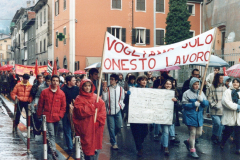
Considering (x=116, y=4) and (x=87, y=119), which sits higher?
(x=116, y=4)

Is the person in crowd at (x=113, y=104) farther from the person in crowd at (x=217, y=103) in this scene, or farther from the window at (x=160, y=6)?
the window at (x=160, y=6)

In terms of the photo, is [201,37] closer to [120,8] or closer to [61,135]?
[61,135]

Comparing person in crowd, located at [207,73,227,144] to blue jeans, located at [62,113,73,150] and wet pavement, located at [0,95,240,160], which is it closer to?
wet pavement, located at [0,95,240,160]

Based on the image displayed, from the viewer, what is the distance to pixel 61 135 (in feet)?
32.1

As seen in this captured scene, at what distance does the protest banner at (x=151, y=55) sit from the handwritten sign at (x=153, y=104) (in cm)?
103

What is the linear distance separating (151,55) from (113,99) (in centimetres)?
181

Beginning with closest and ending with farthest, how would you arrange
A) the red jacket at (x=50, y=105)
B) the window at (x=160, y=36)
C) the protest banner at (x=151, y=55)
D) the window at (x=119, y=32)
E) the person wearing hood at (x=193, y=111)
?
the protest banner at (x=151, y=55) → the red jacket at (x=50, y=105) → the person wearing hood at (x=193, y=111) → the window at (x=119, y=32) → the window at (x=160, y=36)

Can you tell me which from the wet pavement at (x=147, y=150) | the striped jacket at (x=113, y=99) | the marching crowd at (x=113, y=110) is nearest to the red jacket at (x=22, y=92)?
the marching crowd at (x=113, y=110)

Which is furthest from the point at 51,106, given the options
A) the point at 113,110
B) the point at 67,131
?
the point at 113,110

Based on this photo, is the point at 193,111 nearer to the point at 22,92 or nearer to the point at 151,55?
the point at 151,55

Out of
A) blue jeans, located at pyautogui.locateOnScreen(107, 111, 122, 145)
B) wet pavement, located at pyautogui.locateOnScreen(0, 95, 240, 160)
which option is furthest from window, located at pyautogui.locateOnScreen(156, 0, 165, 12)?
blue jeans, located at pyautogui.locateOnScreen(107, 111, 122, 145)

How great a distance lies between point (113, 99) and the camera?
319 inches

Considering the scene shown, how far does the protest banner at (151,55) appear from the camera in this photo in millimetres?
6383

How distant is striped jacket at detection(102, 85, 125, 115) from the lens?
26.3 ft
